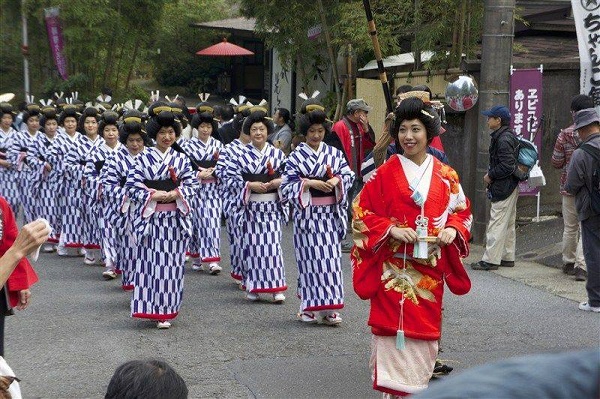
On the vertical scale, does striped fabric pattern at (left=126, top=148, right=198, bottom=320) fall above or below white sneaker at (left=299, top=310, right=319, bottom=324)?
above

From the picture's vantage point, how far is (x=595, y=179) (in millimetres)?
9109

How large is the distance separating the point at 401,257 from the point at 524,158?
5.98 m

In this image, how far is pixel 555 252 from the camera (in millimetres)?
12102

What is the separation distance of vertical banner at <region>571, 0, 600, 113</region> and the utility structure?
90 cm

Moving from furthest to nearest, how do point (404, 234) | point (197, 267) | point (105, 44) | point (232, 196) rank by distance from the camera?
point (105, 44), point (197, 267), point (232, 196), point (404, 234)

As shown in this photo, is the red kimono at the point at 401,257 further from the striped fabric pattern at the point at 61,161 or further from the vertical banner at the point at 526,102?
the striped fabric pattern at the point at 61,161

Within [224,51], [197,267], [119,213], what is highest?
[224,51]

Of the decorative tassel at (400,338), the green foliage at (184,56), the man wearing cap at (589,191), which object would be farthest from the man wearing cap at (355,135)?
the green foliage at (184,56)

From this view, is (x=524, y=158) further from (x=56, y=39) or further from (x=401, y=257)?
(x=56, y=39)

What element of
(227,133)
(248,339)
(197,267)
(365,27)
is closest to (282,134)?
(227,133)

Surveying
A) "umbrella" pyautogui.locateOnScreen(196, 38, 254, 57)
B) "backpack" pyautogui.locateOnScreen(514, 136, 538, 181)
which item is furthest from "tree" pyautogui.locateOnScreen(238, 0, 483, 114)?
"umbrella" pyautogui.locateOnScreen(196, 38, 254, 57)

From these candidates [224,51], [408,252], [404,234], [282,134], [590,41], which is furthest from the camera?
[224,51]

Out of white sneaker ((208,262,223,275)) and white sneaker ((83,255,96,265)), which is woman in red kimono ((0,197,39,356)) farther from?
white sneaker ((83,255,96,265))

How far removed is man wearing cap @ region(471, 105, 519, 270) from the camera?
1109cm
